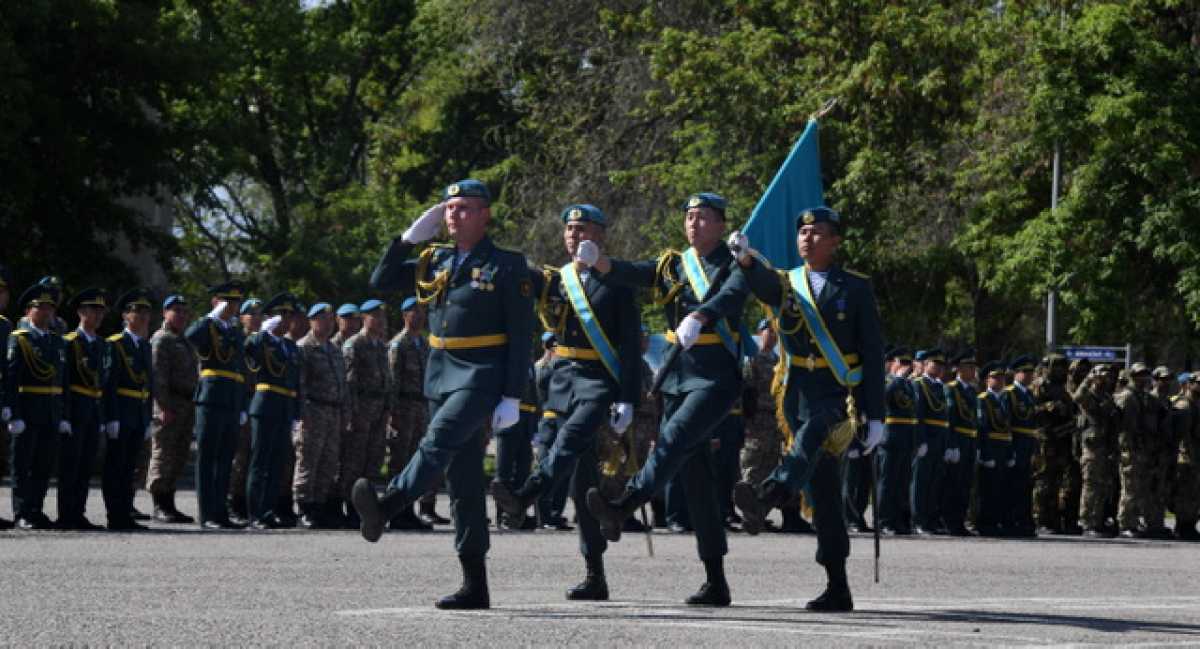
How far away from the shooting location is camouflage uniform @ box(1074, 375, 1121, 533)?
22688 millimetres

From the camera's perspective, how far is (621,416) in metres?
Result: 11.0

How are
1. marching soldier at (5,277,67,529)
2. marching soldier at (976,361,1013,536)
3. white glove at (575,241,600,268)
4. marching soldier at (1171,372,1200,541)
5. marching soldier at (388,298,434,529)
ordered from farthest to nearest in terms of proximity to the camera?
1. marching soldier at (1171,372,1200,541)
2. marching soldier at (976,361,1013,536)
3. marching soldier at (388,298,434,529)
4. marching soldier at (5,277,67,529)
5. white glove at (575,241,600,268)

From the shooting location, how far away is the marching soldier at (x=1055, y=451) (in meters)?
22.9

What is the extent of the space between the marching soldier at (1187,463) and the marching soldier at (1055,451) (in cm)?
118

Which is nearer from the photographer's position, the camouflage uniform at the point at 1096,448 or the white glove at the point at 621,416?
the white glove at the point at 621,416

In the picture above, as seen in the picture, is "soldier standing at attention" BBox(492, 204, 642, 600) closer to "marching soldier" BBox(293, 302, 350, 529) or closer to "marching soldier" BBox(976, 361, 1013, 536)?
"marching soldier" BBox(293, 302, 350, 529)

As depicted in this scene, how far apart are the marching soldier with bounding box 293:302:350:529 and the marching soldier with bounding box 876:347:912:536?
5.22m

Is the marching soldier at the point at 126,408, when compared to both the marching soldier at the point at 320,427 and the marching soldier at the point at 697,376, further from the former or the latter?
the marching soldier at the point at 697,376

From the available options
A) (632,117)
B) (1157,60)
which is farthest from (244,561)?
(632,117)

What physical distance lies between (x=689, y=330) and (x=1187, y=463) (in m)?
15.0

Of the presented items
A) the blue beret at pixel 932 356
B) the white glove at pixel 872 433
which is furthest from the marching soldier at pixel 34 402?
the blue beret at pixel 932 356

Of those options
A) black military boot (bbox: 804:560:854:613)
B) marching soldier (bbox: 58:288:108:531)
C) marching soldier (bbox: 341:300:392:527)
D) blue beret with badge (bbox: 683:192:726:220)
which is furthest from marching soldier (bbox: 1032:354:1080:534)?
black military boot (bbox: 804:560:854:613)

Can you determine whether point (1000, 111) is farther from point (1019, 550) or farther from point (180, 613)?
point (180, 613)

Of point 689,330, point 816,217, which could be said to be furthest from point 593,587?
point 816,217
